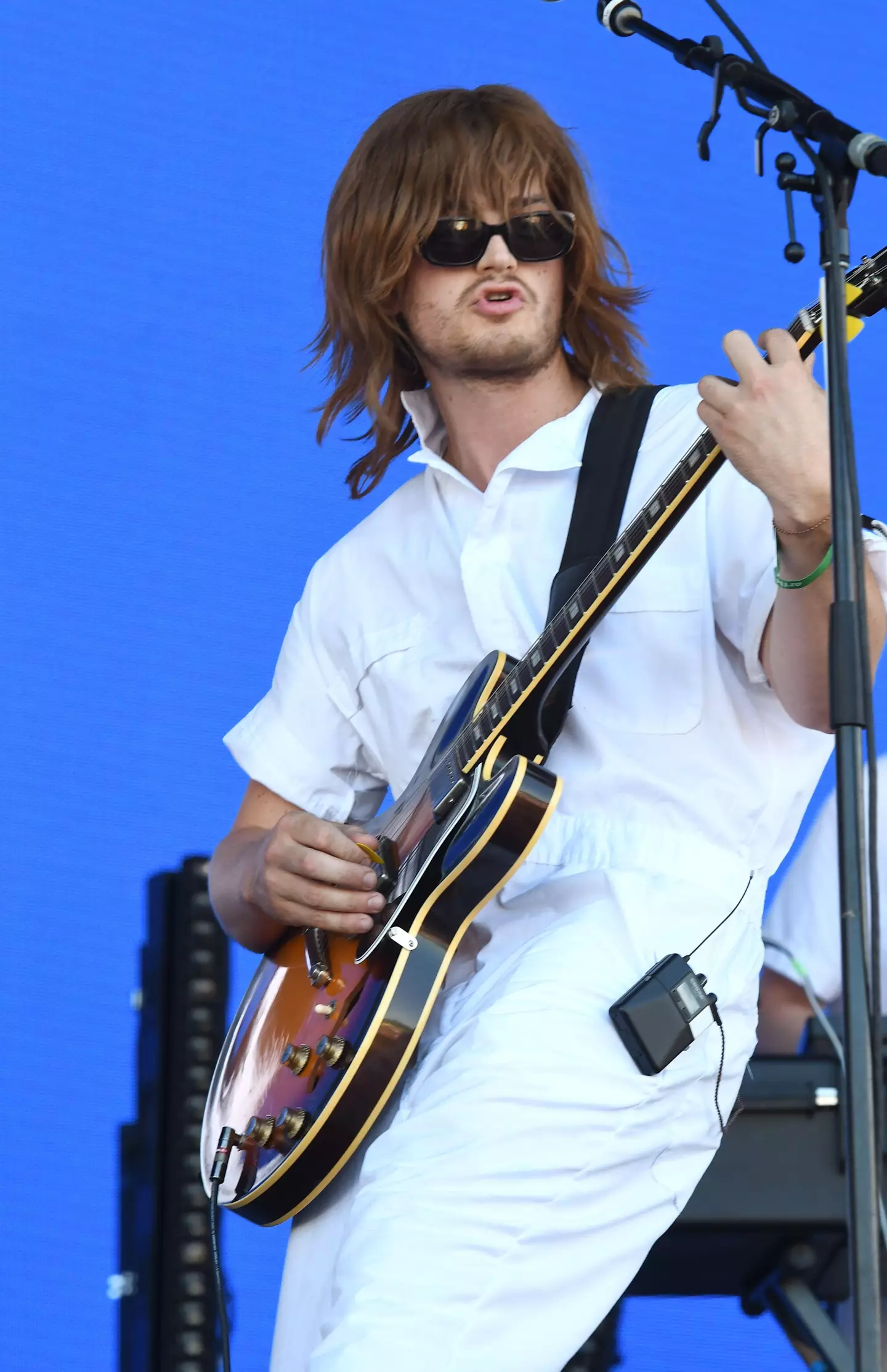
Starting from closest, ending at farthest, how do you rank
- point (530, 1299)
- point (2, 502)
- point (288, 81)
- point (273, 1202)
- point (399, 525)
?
point (530, 1299), point (273, 1202), point (399, 525), point (2, 502), point (288, 81)

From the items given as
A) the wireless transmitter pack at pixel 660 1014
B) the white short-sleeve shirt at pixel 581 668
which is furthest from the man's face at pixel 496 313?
the wireless transmitter pack at pixel 660 1014

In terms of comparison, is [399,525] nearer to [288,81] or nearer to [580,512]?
[580,512]

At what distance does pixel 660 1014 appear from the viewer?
166cm

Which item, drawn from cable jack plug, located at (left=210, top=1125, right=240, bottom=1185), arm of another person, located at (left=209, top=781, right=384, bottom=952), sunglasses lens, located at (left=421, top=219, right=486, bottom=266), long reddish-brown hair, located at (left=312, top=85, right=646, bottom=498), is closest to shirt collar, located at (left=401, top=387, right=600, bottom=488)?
long reddish-brown hair, located at (left=312, top=85, right=646, bottom=498)

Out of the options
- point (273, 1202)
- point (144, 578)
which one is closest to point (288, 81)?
point (144, 578)

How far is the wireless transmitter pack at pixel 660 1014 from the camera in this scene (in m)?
1.66

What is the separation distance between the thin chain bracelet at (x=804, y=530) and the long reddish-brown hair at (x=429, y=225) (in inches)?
29.2

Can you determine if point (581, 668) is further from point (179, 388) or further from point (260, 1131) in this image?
point (179, 388)

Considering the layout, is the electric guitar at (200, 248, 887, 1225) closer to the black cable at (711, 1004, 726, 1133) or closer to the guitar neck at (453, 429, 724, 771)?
the guitar neck at (453, 429, 724, 771)

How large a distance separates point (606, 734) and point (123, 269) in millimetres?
1710

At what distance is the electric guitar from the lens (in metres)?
1.74

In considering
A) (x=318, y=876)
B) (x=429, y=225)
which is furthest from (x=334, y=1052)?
(x=429, y=225)

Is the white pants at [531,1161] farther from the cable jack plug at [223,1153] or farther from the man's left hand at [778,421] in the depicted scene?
the man's left hand at [778,421]

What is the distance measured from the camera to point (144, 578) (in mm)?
3098
